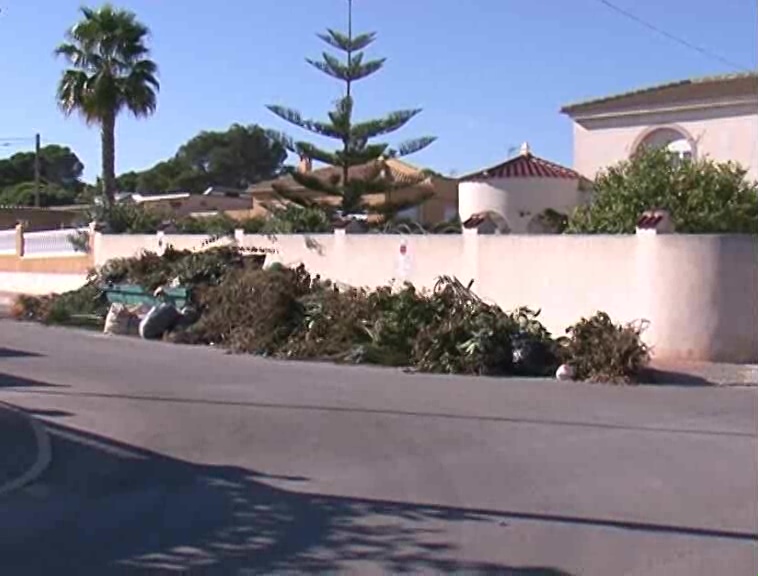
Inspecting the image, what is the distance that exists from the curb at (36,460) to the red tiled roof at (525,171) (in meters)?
21.7

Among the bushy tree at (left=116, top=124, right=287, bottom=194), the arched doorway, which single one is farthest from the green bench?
the bushy tree at (left=116, top=124, right=287, bottom=194)

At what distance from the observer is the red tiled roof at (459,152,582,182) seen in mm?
33719

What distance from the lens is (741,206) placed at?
2397 centimetres

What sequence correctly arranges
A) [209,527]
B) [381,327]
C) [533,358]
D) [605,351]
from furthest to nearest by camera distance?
1. [381,327]
2. [533,358]
3. [605,351]
4. [209,527]

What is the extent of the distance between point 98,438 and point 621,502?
559 centimetres

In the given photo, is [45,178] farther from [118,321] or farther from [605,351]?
[605,351]

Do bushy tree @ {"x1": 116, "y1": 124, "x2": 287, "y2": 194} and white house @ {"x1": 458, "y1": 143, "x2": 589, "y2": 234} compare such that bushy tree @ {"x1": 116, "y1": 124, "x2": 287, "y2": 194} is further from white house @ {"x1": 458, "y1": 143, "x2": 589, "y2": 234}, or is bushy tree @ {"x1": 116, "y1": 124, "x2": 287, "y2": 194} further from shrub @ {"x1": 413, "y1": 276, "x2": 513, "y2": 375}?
shrub @ {"x1": 413, "y1": 276, "x2": 513, "y2": 375}

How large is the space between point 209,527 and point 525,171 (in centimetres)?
2617

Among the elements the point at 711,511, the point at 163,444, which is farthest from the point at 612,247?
the point at 711,511

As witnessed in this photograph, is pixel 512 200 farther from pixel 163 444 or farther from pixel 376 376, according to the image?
pixel 163 444

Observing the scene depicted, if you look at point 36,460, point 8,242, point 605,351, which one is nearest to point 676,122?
point 605,351

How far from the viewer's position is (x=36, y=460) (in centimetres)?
1112

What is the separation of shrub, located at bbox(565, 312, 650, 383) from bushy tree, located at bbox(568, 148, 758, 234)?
4.44 m

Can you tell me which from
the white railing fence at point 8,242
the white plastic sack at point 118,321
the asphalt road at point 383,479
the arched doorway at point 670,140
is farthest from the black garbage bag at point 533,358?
the white railing fence at point 8,242
